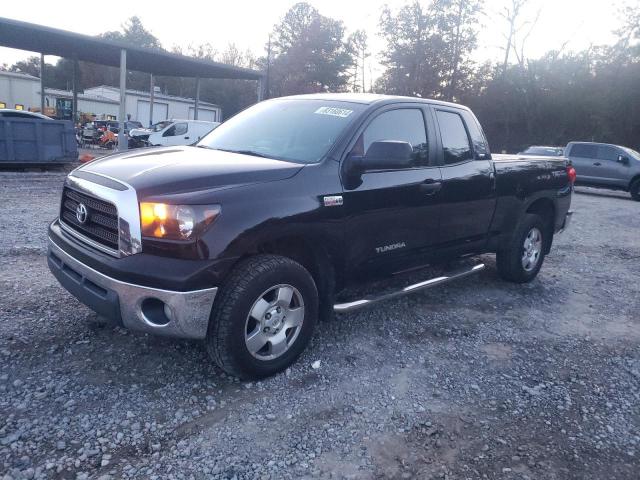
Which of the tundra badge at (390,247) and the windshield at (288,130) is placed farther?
the tundra badge at (390,247)

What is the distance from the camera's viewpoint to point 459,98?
38281 millimetres

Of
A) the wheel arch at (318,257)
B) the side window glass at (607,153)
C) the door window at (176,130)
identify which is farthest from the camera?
the door window at (176,130)

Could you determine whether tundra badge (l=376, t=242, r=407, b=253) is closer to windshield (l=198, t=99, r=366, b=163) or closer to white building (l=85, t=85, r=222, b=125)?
windshield (l=198, t=99, r=366, b=163)

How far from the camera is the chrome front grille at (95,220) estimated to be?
3.04 m

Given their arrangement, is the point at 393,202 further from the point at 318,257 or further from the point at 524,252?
the point at 524,252

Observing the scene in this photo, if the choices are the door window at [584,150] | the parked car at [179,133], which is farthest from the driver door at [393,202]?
the parked car at [179,133]

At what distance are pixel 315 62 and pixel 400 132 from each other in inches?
1886

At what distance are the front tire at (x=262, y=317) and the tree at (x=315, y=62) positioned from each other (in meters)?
46.3

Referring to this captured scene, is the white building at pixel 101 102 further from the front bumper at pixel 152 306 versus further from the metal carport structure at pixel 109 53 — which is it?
the front bumper at pixel 152 306

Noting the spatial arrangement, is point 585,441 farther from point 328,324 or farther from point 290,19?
point 290,19

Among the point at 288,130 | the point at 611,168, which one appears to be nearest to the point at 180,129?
the point at 611,168

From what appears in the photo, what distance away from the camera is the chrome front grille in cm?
304

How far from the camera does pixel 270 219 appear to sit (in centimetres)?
315

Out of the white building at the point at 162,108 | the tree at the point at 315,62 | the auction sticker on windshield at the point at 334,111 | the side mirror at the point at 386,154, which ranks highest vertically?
the tree at the point at 315,62
